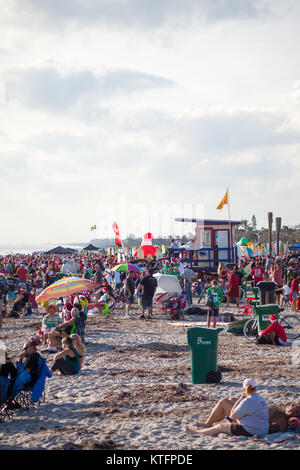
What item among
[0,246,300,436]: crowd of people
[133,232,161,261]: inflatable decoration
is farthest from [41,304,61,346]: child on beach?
[133,232,161,261]: inflatable decoration

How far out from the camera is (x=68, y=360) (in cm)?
1005

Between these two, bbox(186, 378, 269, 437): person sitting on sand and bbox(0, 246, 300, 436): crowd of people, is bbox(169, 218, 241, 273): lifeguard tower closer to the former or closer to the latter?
bbox(0, 246, 300, 436): crowd of people

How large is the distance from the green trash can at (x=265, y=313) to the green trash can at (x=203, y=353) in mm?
4088

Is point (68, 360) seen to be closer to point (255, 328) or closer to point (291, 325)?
point (255, 328)

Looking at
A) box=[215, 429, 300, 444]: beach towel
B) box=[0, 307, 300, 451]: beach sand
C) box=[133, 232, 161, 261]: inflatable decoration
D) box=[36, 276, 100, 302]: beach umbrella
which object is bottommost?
box=[0, 307, 300, 451]: beach sand

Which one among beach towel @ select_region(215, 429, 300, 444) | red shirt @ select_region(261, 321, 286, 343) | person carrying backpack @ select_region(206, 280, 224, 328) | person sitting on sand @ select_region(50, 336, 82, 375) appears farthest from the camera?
person carrying backpack @ select_region(206, 280, 224, 328)

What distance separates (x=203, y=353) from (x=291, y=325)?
6.38m

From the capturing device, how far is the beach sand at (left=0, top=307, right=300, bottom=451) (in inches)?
251

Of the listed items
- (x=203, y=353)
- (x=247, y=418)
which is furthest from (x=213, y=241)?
(x=247, y=418)

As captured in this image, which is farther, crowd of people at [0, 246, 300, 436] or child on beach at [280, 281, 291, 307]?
child on beach at [280, 281, 291, 307]

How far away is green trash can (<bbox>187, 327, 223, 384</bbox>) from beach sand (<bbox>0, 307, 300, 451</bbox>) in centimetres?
16

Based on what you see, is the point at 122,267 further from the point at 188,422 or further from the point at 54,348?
the point at 188,422

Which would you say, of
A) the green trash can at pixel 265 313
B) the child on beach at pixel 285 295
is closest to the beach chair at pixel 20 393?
the green trash can at pixel 265 313

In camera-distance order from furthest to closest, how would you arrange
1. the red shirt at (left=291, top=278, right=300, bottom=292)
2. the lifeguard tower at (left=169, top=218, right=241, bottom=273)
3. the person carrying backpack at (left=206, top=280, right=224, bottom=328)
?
the lifeguard tower at (left=169, top=218, right=241, bottom=273) < the red shirt at (left=291, top=278, right=300, bottom=292) < the person carrying backpack at (left=206, top=280, right=224, bottom=328)
